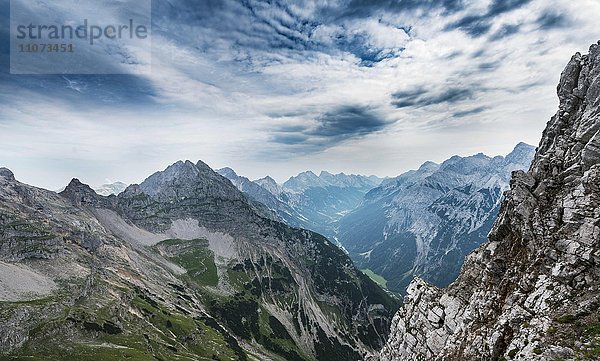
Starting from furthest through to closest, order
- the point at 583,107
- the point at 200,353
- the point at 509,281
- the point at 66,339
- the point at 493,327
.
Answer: the point at 200,353 < the point at 66,339 < the point at 583,107 < the point at 509,281 < the point at 493,327

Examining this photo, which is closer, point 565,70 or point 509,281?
point 509,281

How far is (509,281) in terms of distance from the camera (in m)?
48.9

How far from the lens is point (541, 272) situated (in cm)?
4338

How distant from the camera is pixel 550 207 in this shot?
49.9 metres

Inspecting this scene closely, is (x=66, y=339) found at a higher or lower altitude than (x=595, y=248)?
lower

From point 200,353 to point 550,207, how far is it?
7888 inches

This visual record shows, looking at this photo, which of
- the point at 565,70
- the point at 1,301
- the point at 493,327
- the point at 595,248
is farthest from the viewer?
the point at 1,301

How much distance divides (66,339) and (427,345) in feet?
479

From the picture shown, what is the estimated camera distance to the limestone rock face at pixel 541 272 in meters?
36.0

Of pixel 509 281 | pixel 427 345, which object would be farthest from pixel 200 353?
pixel 509 281

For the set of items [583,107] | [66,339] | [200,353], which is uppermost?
[583,107]

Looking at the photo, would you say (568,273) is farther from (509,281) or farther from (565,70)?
(565,70)

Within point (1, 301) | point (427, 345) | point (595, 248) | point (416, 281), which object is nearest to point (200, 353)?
point (1, 301)

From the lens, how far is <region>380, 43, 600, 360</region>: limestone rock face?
118 feet
